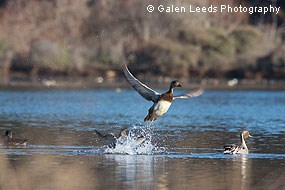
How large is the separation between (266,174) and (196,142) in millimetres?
5785

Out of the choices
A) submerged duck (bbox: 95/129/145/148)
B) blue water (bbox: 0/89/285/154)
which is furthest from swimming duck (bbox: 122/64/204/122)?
blue water (bbox: 0/89/285/154)

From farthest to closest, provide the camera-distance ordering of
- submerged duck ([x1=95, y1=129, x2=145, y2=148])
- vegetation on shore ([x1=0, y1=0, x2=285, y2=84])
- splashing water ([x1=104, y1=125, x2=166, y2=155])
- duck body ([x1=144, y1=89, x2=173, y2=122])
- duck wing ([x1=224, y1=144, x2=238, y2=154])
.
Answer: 1. vegetation on shore ([x1=0, y1=0, x2=285, y2=84])
2. submerged duck ([x1=95, y1=129, x2=145, y2=148])
3. splashing water ([x1=104, y1=125, x2=166, y2=155])
4. duck wing ([x1=224, y1=144, x2=238, y2=154])
5. duck body ([x1=144, y1=89, x2=173, y2=122])

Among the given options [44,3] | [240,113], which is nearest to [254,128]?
[240,113]

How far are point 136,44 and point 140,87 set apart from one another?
43.9 m

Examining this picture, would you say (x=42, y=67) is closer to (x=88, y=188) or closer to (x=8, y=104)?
(x=8, y=104)

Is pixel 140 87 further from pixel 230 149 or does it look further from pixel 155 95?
pixel 230 149

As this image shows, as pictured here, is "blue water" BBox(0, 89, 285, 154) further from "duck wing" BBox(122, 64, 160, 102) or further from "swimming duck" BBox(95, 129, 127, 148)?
"duck wing" BBox(122, 64, 160, 102)

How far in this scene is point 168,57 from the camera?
60.3 m

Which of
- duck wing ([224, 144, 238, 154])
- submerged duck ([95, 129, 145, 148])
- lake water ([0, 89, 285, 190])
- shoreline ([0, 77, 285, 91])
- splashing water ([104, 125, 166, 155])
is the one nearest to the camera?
lake water ([0, 89, 285, 190])

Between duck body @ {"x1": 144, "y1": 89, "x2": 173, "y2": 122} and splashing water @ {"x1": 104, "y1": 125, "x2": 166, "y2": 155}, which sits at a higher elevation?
duck body @ {"x1": 144, "y1": 89, "x2": 173, "y2": 122}

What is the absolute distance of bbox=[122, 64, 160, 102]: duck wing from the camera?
61.6ft

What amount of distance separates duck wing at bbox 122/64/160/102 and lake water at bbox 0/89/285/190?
1.15 meters

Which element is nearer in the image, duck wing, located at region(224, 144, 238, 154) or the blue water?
duck wing, located at region(224, 144, 238, 154)

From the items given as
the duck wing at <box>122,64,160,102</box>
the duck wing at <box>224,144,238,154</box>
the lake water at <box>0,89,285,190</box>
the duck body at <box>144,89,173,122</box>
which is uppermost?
the duck wing at <box>122,64,160,102</box>
